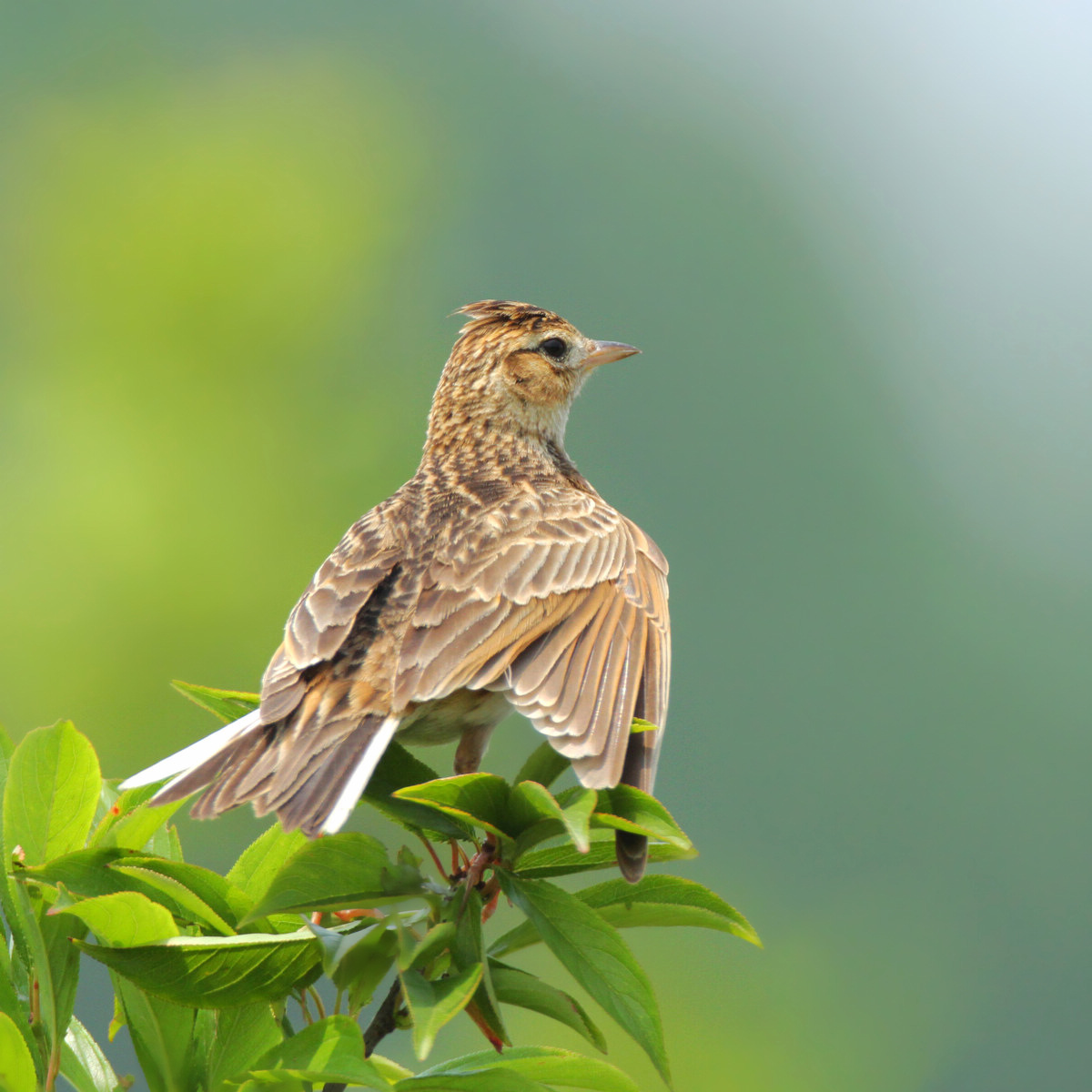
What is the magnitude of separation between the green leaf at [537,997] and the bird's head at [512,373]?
8.78ft

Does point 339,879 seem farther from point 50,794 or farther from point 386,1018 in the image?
point 50,794

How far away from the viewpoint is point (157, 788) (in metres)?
2.23

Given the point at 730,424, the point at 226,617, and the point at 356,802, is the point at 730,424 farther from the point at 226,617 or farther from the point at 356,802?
the point at 356,802

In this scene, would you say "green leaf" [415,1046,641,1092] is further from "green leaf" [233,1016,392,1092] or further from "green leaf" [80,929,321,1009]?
"green leaf" [80,929,321,1009]

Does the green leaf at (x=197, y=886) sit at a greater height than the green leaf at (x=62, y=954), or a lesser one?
greater

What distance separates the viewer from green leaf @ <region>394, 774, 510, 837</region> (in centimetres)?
172

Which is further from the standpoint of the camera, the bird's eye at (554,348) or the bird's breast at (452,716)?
the bird's eye at (554,348)

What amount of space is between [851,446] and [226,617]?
26577 millimetres

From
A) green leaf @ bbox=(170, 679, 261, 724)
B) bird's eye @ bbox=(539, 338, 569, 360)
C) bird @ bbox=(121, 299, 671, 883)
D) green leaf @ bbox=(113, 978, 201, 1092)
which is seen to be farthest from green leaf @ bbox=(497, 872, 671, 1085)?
bird's eye @ bbox=(539, 338, 569, 360)

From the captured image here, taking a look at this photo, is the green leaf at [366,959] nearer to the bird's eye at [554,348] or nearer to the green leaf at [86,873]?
the green leaf at [86,873]

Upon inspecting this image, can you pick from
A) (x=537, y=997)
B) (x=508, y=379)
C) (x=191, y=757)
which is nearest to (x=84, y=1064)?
(x=191, y=757)

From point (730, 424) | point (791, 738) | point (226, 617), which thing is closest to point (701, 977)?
point (226, 617)

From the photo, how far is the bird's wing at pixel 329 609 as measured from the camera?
2525mm

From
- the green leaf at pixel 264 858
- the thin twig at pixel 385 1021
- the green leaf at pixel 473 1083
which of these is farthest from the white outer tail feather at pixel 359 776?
the green leaf at pixel 473 1083
